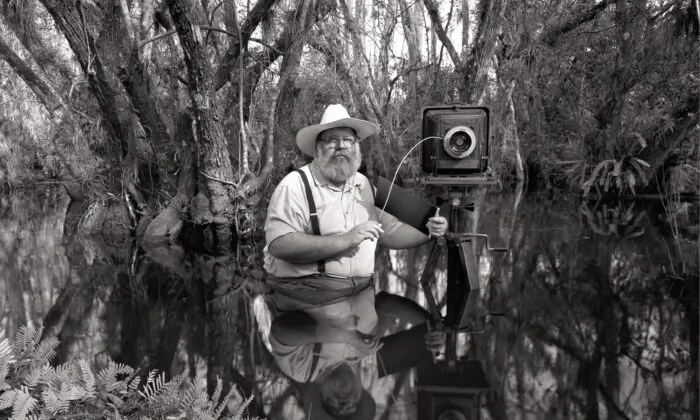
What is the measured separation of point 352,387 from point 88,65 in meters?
6.21

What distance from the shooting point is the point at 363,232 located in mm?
3250

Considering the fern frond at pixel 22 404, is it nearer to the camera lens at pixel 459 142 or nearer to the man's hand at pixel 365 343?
the man's hand at pixel 365 343

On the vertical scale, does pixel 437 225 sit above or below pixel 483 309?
above

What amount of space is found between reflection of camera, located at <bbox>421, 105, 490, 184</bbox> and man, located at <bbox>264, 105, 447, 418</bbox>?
1.16 feet

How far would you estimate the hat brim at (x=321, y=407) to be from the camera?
2197mm

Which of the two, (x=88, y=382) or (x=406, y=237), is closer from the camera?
(x=88, y=382)

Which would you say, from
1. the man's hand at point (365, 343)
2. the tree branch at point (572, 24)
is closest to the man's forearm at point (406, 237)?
the man's hand at point (365, 343)

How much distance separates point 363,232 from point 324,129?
2.74 feet

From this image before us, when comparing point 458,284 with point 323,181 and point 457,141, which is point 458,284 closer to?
point 457,141

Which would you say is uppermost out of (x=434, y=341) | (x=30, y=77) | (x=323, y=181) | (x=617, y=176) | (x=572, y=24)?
(x=572, y=24)

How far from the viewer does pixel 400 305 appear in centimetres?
388

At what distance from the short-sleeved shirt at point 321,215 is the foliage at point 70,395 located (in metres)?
1.83

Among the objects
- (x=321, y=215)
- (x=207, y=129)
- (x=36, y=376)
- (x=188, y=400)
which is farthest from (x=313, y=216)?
(x=207, y=129)

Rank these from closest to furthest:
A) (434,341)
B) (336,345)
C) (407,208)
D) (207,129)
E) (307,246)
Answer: (336,345)
(434,341)
(307,246)
(407,208)
(207,129)
